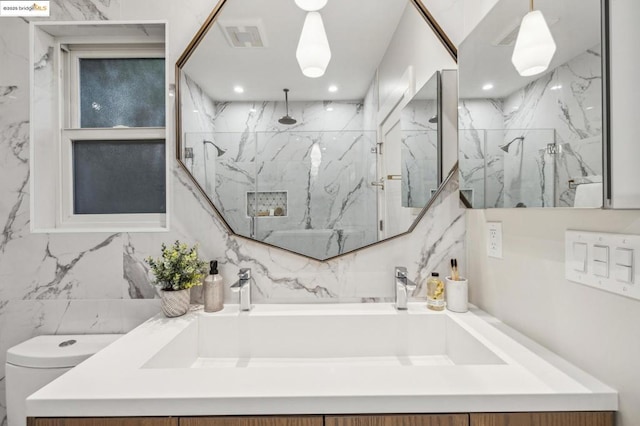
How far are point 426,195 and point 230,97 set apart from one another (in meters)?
0.76

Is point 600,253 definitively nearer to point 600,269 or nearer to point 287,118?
point 600,269

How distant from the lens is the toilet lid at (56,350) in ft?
3.26

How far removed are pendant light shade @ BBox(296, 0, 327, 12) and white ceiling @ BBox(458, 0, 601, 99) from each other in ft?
1.58

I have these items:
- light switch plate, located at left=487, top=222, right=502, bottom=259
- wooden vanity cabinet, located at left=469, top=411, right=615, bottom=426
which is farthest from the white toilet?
light switch plate, located at left=487, top=222, right=502, bottom=259

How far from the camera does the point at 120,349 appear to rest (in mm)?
802

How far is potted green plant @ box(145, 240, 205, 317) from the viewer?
1.04m

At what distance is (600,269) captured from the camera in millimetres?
634

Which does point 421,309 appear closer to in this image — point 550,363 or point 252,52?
point 550,363

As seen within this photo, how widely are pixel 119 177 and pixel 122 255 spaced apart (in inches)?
12.8

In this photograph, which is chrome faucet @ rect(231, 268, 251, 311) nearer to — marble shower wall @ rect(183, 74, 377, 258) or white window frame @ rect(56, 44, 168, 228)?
marble shower wall @ rect(183, 74, 377, 258)

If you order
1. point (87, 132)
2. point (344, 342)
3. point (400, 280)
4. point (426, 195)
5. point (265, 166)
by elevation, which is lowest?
point (344, 342)

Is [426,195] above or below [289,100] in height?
below

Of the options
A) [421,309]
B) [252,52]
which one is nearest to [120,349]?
[421,309]

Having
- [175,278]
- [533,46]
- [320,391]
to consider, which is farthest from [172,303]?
[533,46]
